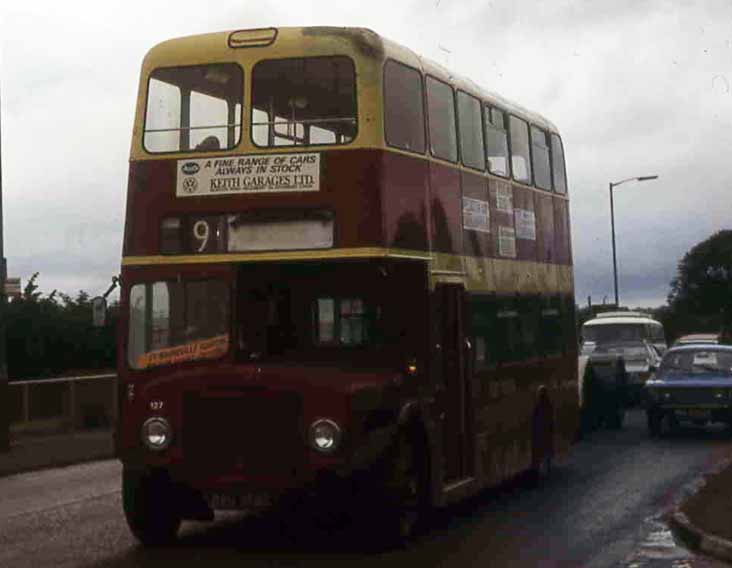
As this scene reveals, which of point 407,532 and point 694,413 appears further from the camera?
point 694,413

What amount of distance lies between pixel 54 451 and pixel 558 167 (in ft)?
33.1

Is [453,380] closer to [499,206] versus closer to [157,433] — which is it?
[499,206]

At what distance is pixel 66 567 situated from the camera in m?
12.6

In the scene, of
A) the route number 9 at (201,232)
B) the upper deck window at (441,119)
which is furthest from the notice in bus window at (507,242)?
the route number 9 at (201,232)

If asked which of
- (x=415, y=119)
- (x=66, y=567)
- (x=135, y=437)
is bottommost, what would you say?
(x=66, y=567)

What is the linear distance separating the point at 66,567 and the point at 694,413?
17.8 meters

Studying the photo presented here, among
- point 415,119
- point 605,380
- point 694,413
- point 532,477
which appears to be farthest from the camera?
point 605,380

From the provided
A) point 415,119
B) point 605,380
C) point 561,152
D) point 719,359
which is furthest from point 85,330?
point 415,119

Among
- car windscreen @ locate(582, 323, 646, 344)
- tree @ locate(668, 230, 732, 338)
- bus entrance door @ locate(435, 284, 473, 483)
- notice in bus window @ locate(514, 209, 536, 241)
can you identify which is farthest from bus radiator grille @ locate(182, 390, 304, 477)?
tree @ locate(668, 230, 732, 338)

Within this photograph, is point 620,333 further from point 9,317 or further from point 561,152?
point 561,152

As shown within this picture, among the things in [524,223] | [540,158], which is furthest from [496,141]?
[540,158]

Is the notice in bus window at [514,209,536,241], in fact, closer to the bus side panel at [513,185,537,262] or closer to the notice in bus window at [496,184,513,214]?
the bus side panel at [513,185,537,262]

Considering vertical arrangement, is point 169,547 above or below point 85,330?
below

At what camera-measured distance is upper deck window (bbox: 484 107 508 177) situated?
17.5 m
